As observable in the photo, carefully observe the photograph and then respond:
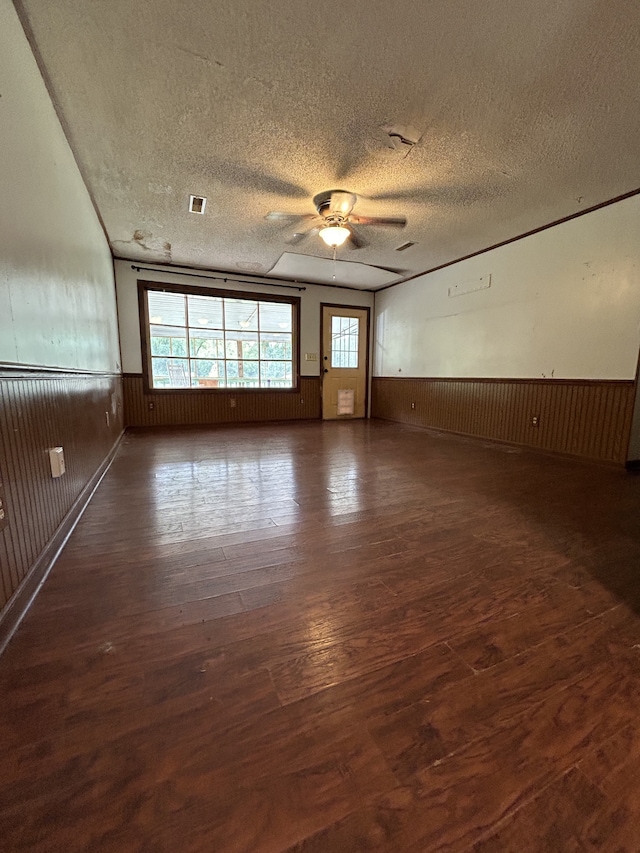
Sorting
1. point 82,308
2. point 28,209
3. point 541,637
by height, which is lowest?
point 541,637

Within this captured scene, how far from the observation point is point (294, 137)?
7.55 ft

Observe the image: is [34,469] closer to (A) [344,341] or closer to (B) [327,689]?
(B) [327,689]

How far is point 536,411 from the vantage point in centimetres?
381

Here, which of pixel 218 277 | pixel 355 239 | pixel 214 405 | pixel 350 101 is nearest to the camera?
pixel 350 101

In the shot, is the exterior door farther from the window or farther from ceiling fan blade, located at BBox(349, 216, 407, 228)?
ceiling fan blade, located at BBox(349, 216, 407, 228)

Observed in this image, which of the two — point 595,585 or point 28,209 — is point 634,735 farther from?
point 28,209

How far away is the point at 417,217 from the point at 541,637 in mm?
3607

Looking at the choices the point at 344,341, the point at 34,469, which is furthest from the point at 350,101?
the point at 344,341

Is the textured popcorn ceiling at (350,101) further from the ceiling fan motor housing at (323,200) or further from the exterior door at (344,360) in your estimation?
the exterior door at (344,360)

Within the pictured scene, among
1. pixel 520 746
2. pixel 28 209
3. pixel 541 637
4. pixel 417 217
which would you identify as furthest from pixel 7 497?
pixel 417 217

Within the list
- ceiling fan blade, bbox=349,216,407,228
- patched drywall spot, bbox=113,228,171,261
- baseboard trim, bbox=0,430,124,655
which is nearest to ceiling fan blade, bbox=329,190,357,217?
ceiling fan blade, bbox=349,216,407,228

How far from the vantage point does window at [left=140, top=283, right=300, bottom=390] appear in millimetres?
5324

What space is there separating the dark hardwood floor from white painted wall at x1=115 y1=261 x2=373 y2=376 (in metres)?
3.97

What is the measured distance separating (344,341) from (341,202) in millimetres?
3598
